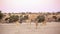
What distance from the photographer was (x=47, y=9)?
1.63 meters

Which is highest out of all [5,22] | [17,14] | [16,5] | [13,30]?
[16,5]

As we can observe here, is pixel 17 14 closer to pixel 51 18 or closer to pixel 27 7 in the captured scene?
pixel 27 7

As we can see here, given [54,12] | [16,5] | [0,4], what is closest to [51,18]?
[54,12]

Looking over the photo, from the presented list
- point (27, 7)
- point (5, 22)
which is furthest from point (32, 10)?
point (5, 22)

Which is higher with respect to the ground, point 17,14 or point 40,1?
point 40,1

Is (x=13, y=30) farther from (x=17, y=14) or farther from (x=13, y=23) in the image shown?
(x=17, y=14)

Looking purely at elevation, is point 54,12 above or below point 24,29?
above

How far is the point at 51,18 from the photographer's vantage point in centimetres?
162

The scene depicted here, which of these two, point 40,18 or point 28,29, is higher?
point 40,18

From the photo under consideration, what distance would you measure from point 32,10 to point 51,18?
30 cm

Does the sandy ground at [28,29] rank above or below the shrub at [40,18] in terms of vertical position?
below

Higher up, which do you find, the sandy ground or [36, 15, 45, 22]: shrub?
[36, 15, 45, 22]: shrub

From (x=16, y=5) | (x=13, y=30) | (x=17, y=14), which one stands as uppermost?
(x=16, y=5)

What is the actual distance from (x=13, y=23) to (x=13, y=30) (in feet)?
0.33
